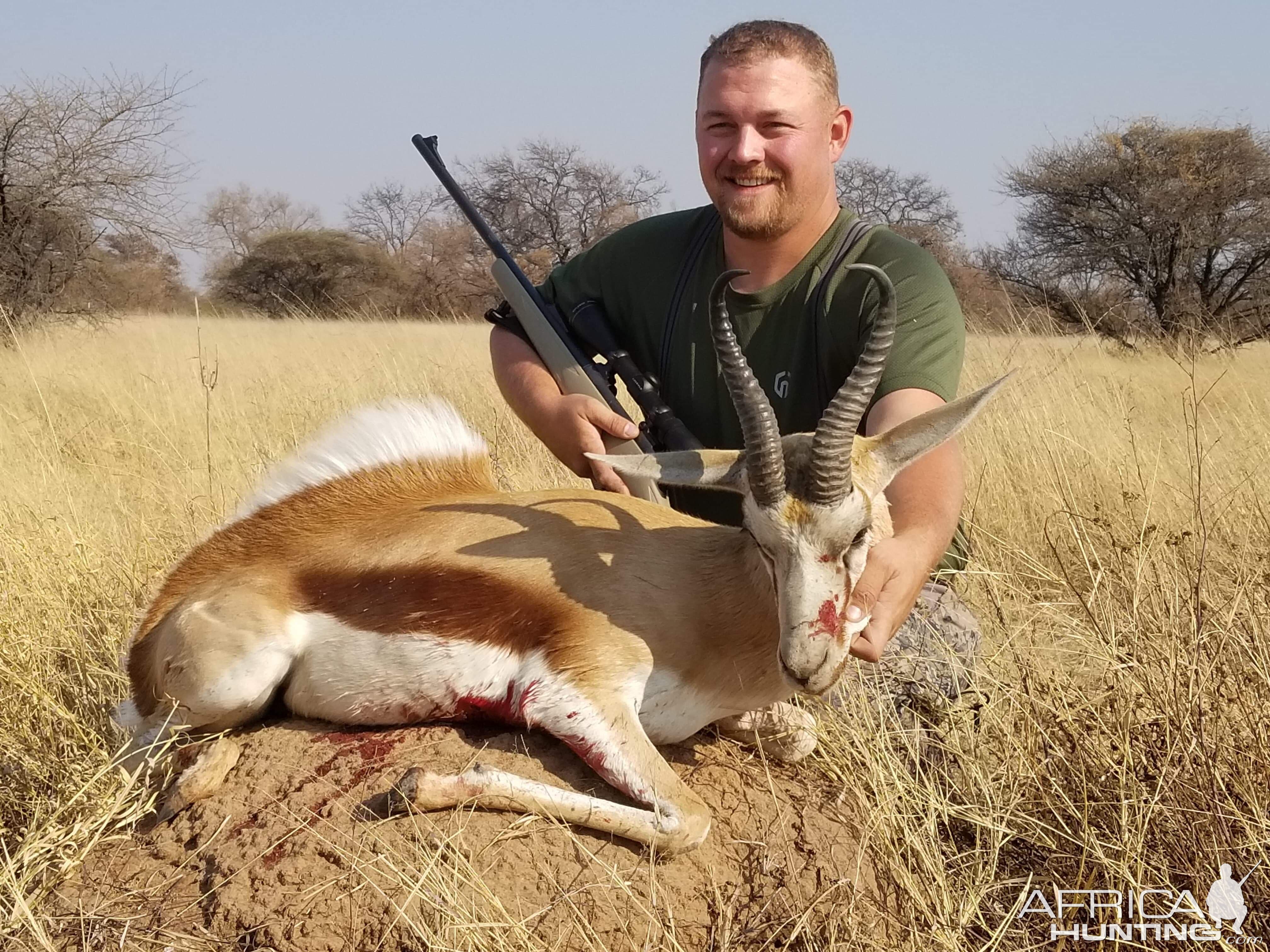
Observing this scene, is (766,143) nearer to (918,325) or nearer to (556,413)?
(918,325)

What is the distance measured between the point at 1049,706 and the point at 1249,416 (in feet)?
20.3

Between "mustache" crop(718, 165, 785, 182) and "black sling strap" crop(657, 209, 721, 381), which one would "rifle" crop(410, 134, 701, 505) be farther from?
"mustache" crop(718, 165, 785, 182)

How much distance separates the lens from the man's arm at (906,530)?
3418mm

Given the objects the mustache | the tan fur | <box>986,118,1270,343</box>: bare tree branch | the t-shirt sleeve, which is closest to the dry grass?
the t-shirt sleeve

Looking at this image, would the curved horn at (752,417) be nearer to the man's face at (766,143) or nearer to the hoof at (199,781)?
the man's face at (766,143)

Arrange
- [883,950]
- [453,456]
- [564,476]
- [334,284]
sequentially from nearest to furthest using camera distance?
[883,950] < [453,456] < [564,476] < [334,284]

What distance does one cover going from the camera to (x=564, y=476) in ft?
24.4

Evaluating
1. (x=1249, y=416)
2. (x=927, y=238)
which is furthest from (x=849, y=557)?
(x=927, y=238)

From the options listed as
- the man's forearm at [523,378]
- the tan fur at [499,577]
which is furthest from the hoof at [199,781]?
the man's forearm at [523,378]

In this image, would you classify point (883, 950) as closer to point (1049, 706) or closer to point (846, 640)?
point (846, 640)

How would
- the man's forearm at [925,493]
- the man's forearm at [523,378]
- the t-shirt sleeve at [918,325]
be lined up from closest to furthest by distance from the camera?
1. the man's forearm at [925,493]
2. the t-shirt sleeve at [918,325]
3. the man's forearm at [523,378]

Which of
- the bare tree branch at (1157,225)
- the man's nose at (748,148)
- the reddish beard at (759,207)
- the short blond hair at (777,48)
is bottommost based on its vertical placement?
the bare tree branch at (1157,225)

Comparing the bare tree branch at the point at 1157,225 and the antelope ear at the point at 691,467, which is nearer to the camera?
the antelope ear at the point at 691,467

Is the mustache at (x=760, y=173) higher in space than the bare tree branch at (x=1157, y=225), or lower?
higher
